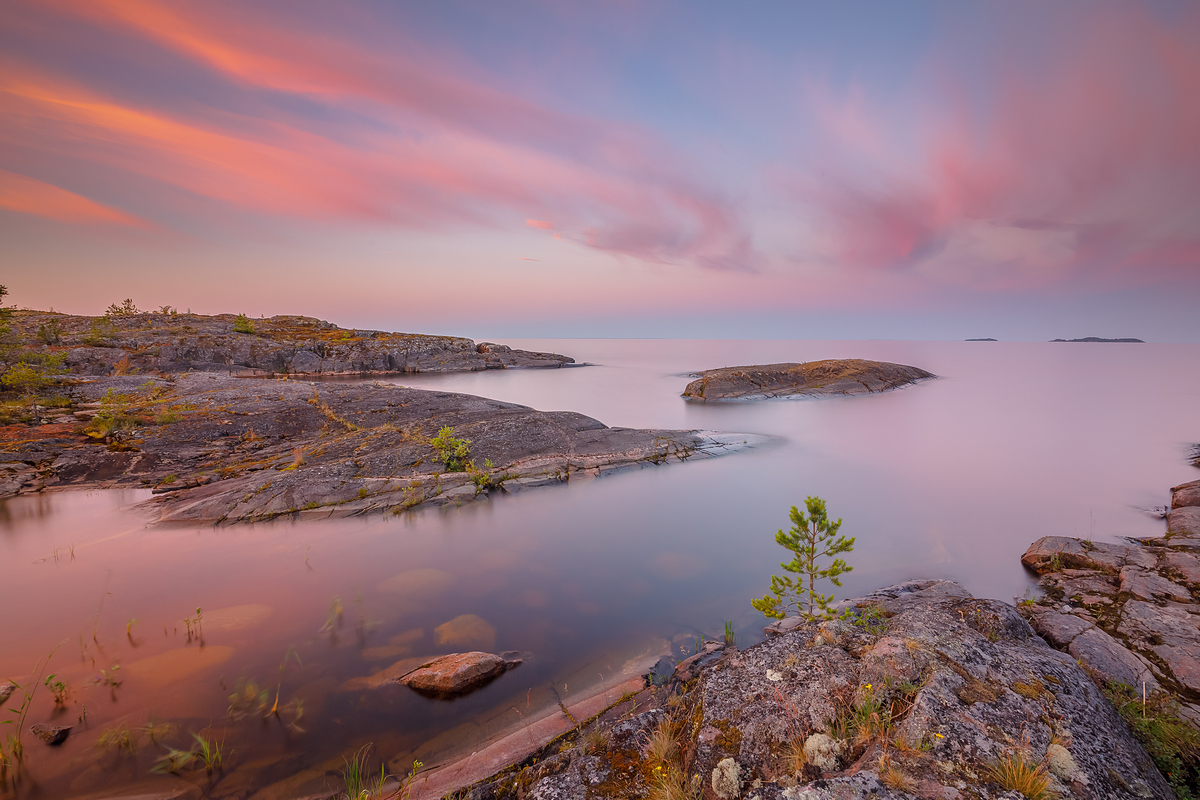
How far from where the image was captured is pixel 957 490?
71.3ft

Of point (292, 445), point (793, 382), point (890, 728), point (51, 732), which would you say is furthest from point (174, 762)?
point (793, 382)

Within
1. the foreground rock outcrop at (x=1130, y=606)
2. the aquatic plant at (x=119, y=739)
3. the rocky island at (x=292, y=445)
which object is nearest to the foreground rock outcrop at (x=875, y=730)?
the foreground rock outcrop at (x=1130, y=606)

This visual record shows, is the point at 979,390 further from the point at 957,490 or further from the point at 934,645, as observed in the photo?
the point at 934,645

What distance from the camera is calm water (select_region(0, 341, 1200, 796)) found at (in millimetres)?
8094

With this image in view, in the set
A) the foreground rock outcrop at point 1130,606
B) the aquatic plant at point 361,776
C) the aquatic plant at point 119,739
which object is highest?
the foreground rock outcrop at point 1130,606

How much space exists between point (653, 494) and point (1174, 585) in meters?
15.2

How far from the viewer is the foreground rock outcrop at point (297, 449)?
17.9m

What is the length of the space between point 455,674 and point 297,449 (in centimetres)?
1867

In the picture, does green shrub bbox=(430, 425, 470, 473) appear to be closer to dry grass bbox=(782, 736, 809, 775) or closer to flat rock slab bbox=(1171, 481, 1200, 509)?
dry grass bbox=(782, 736, 809, 775)

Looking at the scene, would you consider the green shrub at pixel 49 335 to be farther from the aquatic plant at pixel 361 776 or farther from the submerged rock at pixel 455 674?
the aquatic plant at pixel 361 776

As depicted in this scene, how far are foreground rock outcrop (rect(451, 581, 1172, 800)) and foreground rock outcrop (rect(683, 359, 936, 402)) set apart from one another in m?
47.3

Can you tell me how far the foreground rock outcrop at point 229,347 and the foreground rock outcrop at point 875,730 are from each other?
64.1 metres

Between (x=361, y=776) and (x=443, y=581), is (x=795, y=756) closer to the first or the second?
(x=361, y=776)

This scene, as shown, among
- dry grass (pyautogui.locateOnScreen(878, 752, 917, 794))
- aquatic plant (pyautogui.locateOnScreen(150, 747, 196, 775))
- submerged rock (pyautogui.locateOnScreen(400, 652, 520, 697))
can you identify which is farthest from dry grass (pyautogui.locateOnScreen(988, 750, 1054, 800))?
aquatic plant (pyautogui.locateOnScreen(150, 747, 196, 775))
